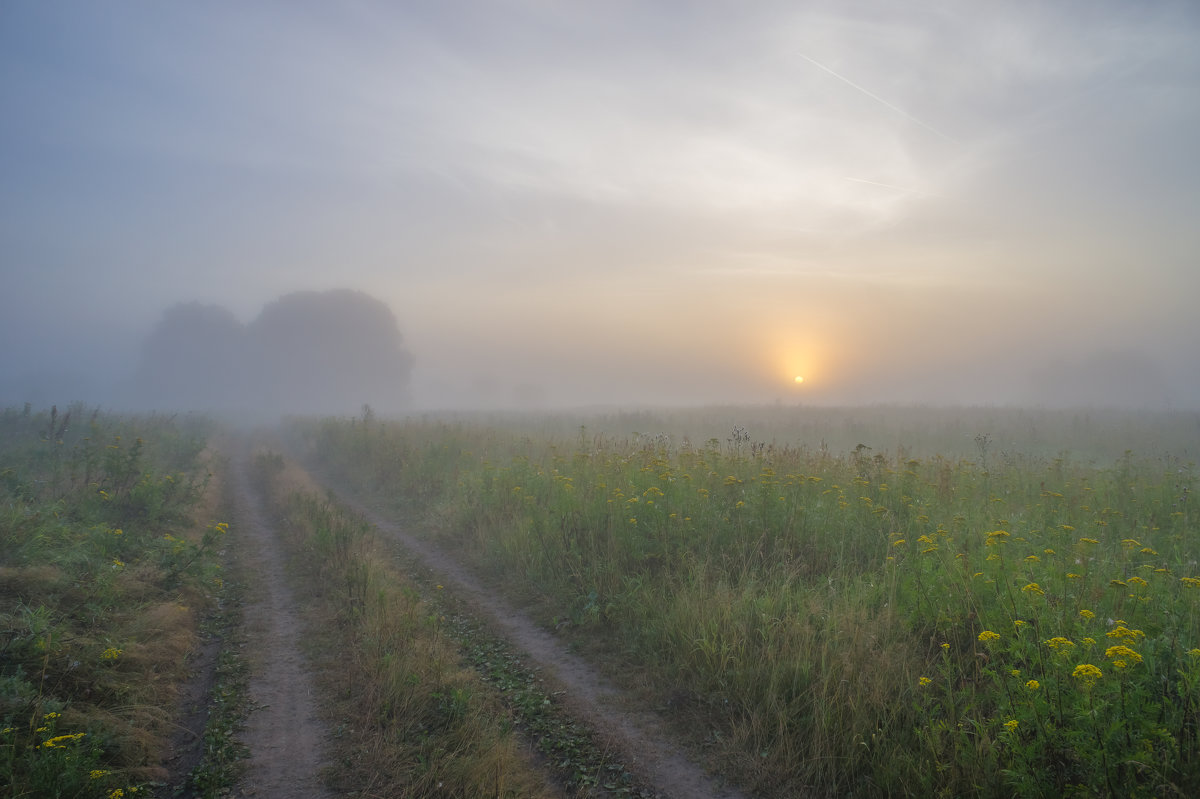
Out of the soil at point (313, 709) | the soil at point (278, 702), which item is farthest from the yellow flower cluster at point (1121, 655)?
the soil at point (278, 702)

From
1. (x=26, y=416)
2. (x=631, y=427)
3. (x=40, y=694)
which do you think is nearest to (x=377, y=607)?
(x=40, y=694)

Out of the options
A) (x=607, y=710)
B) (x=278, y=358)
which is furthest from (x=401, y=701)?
(x=278, y=358)

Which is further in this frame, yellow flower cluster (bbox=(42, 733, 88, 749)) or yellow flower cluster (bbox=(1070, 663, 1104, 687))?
yellow flower cluster (bbox=(42, 733, 88, 749))

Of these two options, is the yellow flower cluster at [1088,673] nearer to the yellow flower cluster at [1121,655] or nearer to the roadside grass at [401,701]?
the yellow flower cluster at [1121,655]

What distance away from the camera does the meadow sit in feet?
10.9

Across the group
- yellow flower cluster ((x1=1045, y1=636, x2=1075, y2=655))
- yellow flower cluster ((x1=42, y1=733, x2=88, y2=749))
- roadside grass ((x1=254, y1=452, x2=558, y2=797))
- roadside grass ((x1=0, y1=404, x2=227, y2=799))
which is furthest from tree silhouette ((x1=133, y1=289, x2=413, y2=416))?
yellow flower cluster ((x1=1045, y1=636, x2=1075, y2=655))

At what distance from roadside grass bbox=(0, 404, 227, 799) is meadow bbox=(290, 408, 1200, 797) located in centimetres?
384

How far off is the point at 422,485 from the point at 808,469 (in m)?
9.42

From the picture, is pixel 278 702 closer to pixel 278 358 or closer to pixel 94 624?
pixel 94 624

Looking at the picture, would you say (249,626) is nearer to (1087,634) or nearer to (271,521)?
(271,521)

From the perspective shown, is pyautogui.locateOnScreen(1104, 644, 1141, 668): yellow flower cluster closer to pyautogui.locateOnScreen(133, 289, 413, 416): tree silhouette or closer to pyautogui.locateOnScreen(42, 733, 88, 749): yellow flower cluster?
pyautogui.locateOnScreen(42, 733, 88, 749): yellow flower cluster

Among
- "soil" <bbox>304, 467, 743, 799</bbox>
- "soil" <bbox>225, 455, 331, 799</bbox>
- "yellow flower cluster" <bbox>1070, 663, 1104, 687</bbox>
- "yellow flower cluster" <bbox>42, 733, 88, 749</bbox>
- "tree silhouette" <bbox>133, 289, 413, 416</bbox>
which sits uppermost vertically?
"tree silhouette" <bbox>133, 289, 413, 416</bbox>

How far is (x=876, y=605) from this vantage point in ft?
17.8

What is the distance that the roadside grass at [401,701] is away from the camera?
3.88 m
